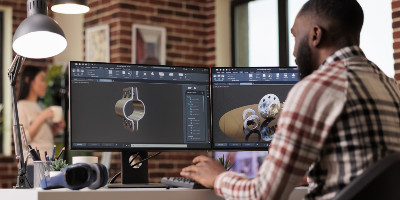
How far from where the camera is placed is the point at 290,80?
2879 mm

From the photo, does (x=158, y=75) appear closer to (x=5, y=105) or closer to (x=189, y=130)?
(x=189, y=130)

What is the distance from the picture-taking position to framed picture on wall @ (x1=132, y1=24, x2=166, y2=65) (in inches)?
218

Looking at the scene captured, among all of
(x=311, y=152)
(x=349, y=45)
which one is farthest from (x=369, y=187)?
(x=349, y=45)

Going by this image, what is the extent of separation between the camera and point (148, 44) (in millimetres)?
5594

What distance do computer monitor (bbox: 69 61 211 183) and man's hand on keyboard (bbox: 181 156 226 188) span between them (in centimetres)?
54

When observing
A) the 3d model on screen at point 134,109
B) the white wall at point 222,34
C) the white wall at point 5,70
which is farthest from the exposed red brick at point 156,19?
the 3d model on screen at point 134,109

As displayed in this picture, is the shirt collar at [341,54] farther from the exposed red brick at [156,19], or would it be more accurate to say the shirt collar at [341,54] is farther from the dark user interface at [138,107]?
the exposed red brick at [156,19]

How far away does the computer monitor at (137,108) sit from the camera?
8.64ft

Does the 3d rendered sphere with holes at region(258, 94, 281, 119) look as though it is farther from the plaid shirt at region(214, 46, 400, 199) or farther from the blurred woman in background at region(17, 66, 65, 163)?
the blurred woman in background at region(17, 66, 65, 163)

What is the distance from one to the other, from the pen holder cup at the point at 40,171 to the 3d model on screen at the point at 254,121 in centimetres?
69

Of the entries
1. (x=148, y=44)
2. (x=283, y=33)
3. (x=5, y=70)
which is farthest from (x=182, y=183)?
(x=5, y=70)

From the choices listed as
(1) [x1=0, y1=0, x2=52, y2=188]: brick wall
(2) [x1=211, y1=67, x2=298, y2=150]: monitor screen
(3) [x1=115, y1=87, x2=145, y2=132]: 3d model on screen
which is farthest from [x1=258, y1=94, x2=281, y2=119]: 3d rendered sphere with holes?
(1) [x1=0, y1=0, x2=52, y2=188]: brick wall

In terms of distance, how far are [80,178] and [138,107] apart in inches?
21.7

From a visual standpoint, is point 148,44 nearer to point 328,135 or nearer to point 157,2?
point 157,2
